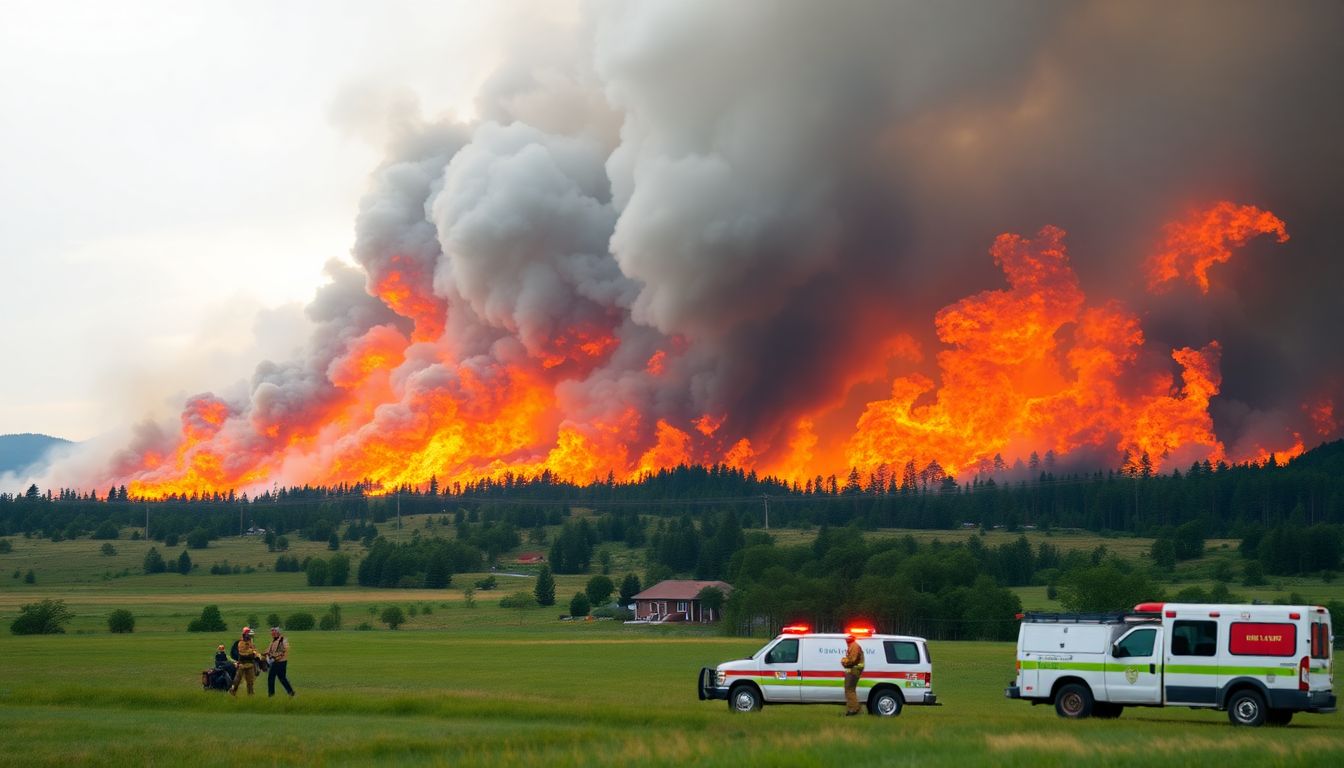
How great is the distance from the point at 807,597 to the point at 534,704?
75.9 meters

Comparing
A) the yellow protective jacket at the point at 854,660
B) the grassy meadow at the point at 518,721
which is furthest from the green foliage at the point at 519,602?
the yellow protective jacket at the point at 854,660

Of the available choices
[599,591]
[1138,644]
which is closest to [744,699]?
[1138,644]

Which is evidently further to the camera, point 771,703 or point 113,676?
point 113,676

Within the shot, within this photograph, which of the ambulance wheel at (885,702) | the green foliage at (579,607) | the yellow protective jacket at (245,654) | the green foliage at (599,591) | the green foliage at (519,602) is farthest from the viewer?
the green foliage at (599,591)

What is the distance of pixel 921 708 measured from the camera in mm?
39656

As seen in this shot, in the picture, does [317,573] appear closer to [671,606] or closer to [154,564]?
[154,564]

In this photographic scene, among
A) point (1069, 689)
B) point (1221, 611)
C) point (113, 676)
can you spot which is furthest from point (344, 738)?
point (113, 676)

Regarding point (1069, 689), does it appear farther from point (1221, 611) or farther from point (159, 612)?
point (159, 612)

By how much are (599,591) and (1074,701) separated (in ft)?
353

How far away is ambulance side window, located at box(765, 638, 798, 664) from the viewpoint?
119 feet

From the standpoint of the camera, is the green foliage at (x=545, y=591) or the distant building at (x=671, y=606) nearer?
the distant building at (x=671, y=606)

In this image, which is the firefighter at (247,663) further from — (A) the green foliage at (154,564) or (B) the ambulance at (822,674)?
(A) the green foliage at (154,564)

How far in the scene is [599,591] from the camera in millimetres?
139500

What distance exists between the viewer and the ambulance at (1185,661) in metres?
31.5
